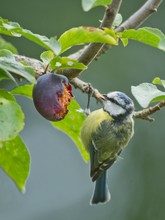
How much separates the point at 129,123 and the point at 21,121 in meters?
0.89

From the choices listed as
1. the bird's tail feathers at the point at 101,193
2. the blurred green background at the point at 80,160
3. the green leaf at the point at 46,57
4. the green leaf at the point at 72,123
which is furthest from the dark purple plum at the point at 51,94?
the blurred green background at the point at 80,160

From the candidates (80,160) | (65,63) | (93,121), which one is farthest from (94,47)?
(80,160)

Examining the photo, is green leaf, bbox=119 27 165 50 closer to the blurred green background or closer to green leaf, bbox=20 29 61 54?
green leaf, bbox=20 29 61 54

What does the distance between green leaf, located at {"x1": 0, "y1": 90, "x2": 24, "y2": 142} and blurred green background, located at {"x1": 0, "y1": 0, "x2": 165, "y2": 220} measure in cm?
220

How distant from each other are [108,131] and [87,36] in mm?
918

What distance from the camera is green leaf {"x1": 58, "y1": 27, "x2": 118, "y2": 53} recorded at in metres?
1.08

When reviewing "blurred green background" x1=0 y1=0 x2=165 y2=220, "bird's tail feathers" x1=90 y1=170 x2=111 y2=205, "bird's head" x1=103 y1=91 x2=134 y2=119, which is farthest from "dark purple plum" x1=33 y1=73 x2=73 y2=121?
"blurred green background" x1=0 y1=0 x2=165 y2=220

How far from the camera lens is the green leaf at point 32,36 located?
3.48 ft

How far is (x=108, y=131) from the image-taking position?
2.00 meters

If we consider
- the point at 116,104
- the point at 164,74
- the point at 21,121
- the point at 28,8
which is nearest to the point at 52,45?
the point at 21,121

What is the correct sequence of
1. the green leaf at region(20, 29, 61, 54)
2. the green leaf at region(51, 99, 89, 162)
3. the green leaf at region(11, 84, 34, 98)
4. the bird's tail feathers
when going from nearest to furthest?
the green leaf at region(20, 29, 61, 54) < the green leaf at region(11, 84, 34, 98) < the green leaf at region(51, 99, 89, 162) < the bird's tail feathers

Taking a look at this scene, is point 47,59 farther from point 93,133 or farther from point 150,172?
point 150,172

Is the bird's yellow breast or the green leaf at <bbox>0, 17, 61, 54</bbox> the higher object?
the green leaf at <bbox>0, 17, 61, 54</bbox>

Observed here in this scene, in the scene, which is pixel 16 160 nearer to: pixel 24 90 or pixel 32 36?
pixel 24 90
